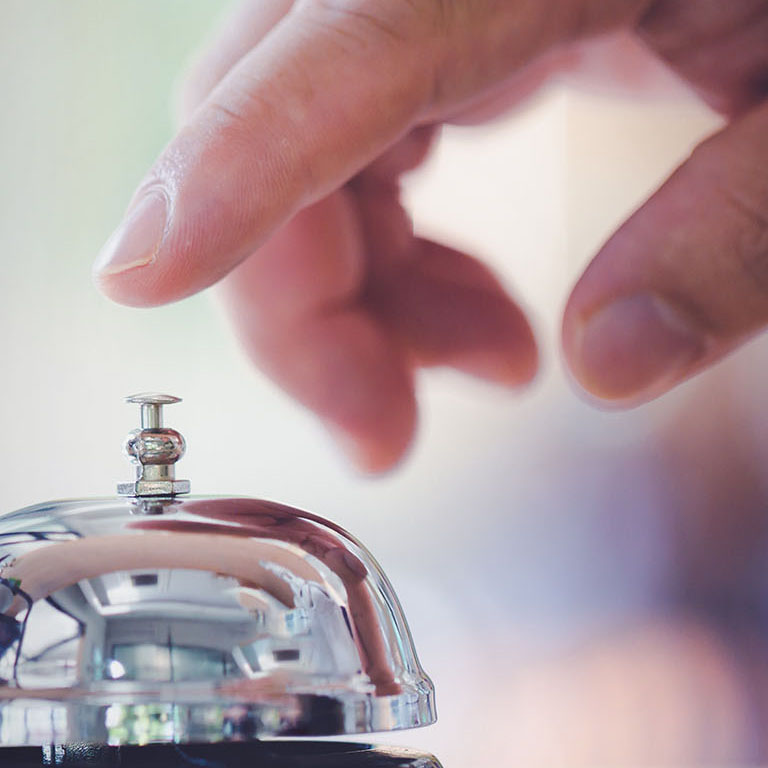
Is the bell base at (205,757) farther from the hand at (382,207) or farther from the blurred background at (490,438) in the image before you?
the blurred background at (490,438)

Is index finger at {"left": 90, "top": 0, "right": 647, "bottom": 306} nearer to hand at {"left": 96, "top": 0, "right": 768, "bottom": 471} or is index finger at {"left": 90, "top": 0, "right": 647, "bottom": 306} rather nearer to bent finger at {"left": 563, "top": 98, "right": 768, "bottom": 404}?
hand at {"left": 96, "top": 0, "right": 768, "bottom": 471}

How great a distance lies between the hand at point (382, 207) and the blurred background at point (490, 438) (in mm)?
130

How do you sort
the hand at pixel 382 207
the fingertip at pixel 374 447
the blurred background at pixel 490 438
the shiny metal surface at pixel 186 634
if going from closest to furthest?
1. the shiny metal surface at pixel 186 634
2. the hand at pixel 382 207
3. the fingertip at pixel 374 447
4. the blurred background at pixel 490 438

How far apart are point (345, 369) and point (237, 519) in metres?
0.34

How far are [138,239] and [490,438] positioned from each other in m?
0.54

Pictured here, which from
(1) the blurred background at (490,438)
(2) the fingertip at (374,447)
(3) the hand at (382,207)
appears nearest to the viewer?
(3) the hand at (382,207)

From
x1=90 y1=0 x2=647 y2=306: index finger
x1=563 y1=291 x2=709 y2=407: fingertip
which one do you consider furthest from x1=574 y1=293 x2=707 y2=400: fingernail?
x1=90 y1=0 x2=647 y2=306: index finger

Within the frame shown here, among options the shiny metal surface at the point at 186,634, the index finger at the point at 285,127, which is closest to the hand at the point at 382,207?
the index finger at the point at 285,127

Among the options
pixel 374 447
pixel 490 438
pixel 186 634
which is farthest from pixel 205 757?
pixel 490 438

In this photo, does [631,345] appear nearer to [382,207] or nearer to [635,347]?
[635,347]

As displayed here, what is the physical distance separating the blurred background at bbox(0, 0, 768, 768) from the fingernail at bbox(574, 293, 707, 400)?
32 centimetres

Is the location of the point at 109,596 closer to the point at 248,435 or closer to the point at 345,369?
the point at 345,369

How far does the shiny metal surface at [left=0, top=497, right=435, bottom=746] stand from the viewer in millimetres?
297

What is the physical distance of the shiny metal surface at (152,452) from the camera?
0.38 meters
